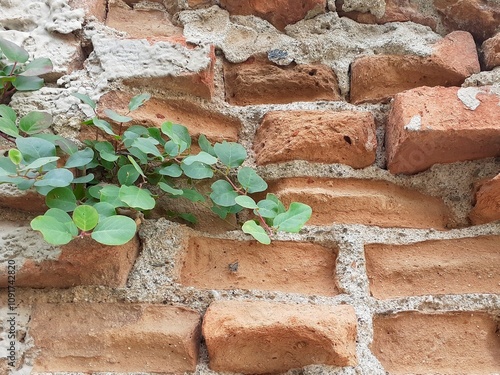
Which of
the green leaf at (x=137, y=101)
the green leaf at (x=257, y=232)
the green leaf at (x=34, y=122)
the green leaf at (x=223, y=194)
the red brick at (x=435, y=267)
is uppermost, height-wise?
the green leaf at (x=137, y=101)

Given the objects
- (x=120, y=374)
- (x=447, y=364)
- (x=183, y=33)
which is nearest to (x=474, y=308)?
(x=447, y=364)

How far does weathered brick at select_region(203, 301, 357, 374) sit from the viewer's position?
1.97 feet

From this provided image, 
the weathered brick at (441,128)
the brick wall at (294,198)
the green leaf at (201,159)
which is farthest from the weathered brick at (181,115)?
the weathered brick at (441,128)

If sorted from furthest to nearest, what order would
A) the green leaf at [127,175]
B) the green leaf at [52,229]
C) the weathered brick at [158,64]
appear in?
the weathered brick at [158,64], the green leaf at [127,175], the green leaf at [52,229]

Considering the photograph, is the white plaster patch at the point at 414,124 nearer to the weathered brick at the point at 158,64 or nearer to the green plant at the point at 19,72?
the weathered brick at the point at 158,64

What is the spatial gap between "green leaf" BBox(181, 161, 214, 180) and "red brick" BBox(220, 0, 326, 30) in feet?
1.03

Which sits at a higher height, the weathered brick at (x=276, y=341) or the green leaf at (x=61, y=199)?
the green leaf at (x=61, y=199)

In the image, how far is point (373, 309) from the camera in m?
0.65

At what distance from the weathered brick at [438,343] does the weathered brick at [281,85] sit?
339mm

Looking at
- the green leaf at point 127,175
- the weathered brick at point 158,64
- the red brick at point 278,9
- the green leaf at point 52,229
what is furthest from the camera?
the red brick at point 278,9

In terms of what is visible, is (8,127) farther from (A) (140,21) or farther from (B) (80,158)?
(A) (140,21)

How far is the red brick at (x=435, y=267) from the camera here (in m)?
0.67

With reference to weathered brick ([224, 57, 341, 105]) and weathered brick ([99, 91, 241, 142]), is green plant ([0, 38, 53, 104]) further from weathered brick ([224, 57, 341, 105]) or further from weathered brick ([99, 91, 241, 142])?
weathered brick ([224, 57, 341, 105])

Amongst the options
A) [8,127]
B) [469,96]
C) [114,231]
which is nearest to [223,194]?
[114,231]
